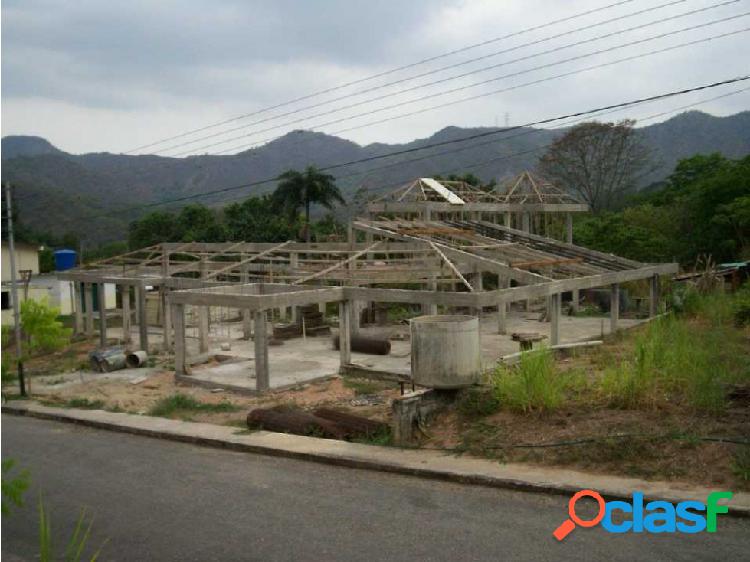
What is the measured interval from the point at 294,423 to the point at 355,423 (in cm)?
119

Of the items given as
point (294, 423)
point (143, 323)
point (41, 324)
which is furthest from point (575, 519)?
point (143, 323)

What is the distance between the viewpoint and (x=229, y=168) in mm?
130000

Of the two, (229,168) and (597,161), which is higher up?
(229,168)

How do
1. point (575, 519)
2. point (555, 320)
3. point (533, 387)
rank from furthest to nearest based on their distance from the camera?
point (555, 320) < point (533, 387) < point (575, 519)

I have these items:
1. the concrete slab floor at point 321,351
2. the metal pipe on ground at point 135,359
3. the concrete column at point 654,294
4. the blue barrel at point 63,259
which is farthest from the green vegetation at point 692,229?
the blue barrel at point 63,259

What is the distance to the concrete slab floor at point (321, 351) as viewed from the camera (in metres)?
18.9

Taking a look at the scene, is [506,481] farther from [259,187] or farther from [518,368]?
[259,187]

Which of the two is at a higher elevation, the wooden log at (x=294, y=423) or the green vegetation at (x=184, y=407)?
the wooden log at (x=294, y=423)

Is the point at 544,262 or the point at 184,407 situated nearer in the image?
the point at 184,407

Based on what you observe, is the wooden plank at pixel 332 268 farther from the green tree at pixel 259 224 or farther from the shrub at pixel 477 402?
the green tree at pixel 259 224

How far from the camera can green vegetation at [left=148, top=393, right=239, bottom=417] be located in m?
15.9

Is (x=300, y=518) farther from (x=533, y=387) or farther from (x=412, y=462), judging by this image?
(x=533, y=387)

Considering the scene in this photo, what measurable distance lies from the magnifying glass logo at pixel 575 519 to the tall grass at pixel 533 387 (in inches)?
101

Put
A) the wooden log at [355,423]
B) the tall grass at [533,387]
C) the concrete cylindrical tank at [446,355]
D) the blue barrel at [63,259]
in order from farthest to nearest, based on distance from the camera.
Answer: the blue barrel at [63,259]
the wooden log at [355,423]
the concrete cylindrical tank at [446,355]
the tall grass at [533,387]
